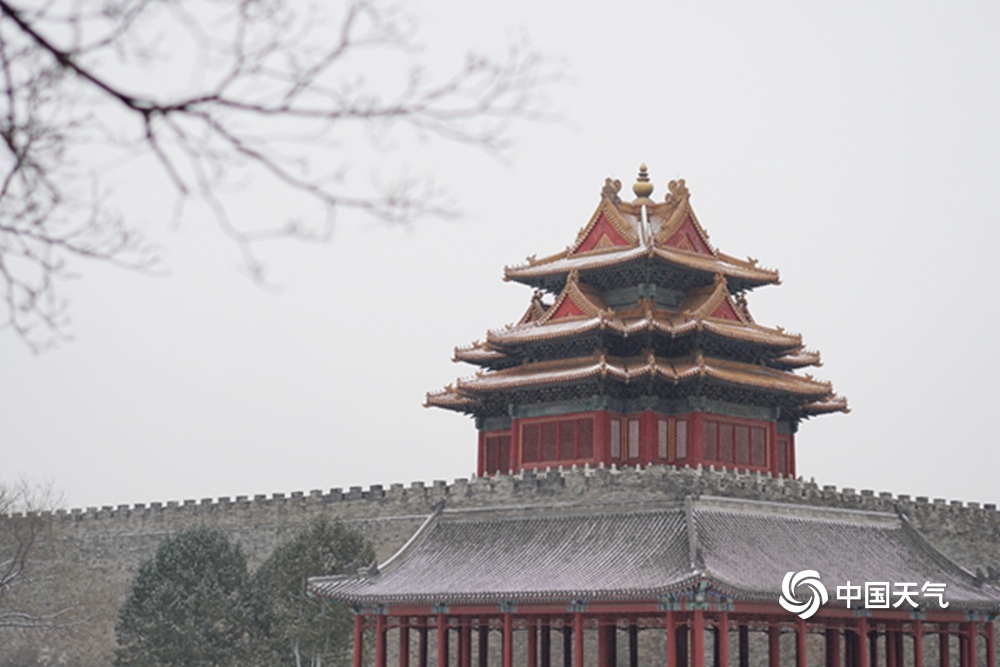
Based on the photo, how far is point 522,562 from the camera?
117 ft

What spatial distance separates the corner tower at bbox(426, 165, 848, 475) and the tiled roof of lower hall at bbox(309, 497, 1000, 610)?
3604 millimetres

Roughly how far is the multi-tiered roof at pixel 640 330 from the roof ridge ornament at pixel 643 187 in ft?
0.14

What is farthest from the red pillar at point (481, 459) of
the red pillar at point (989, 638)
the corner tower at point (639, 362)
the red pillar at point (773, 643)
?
the red pillar at point (989, 638)

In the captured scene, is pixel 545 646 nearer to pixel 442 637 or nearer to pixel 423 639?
pixel 423 639

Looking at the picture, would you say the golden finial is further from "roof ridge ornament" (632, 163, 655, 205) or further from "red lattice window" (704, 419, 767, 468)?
"red lattice window" (704, 419, 767, 468)

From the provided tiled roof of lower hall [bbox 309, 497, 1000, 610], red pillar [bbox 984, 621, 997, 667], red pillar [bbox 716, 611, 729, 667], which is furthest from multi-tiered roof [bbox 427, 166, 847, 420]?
red pillar [bbox 716, 611, 729, 667]

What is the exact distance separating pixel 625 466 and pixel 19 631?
79.2 feet

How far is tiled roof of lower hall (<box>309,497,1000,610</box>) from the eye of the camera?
32.6 metres

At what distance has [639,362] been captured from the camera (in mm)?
41531

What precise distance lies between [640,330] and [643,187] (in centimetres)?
694

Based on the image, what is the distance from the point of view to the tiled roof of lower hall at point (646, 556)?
32.6 meters

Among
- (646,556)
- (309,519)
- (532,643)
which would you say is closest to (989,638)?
(646,556)

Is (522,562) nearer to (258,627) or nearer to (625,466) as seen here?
(625,466)

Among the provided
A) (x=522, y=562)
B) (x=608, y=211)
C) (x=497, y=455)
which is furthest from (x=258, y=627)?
(x=608, y=211)
